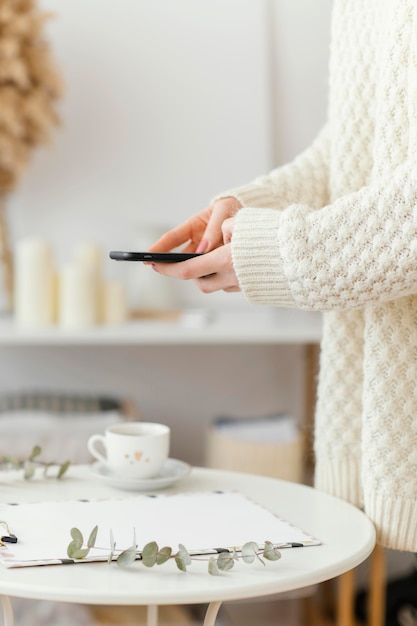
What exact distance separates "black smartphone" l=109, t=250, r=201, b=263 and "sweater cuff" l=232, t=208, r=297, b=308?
0.21 ft

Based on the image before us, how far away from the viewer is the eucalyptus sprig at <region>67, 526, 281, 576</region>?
66 cm

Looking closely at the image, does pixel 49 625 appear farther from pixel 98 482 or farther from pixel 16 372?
pixel 98 482

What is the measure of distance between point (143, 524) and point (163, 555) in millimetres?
101

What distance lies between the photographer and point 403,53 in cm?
79

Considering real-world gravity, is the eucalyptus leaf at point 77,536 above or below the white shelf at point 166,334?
below

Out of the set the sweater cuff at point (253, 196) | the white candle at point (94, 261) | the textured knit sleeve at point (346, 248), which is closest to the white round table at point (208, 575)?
the textured knit sleeve at point (346, 248)

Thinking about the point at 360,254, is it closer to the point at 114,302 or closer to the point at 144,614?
the point at 114,302

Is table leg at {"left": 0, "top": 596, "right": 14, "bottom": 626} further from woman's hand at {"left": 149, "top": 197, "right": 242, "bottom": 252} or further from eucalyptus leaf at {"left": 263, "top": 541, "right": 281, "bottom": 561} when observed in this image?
woman's hand at {"left": 149, "top": 197, "right": 242, "bottom": 252}

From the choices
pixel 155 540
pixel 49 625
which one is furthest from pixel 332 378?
pixel 49 625

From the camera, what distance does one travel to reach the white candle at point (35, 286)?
6.05ft

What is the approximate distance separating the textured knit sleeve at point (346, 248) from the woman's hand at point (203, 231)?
5.5 inches

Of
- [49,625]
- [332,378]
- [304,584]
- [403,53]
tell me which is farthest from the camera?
[49,625]

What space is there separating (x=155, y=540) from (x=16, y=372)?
4.83ft

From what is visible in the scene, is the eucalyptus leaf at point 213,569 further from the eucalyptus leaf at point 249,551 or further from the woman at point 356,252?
the woman at point 356,252
